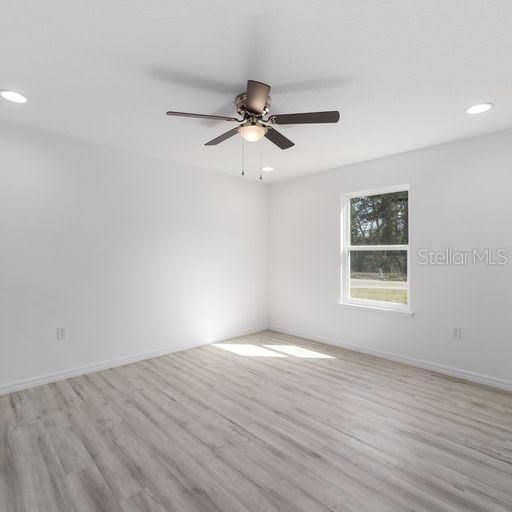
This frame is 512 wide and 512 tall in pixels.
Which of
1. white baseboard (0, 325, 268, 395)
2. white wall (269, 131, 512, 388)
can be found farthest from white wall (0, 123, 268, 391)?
white wall (269, 131, 512, 388)

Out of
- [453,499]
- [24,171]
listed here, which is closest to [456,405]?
[453,499]

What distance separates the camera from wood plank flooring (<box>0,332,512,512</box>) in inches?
66.7

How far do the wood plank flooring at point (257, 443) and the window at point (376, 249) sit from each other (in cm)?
105

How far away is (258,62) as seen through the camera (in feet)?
6.37

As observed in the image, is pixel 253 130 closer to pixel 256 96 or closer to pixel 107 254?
pixel 256 96

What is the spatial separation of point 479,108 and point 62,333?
445cm

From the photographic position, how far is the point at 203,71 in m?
2.05

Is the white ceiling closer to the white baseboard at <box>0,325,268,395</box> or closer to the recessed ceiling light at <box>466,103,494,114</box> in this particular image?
the recessed ceiling light at <box>466,103,494,114</box>

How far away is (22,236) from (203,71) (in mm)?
2389

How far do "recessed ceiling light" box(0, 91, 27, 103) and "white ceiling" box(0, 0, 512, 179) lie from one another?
6cm

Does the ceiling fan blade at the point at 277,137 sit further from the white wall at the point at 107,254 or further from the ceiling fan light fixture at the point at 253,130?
the white wall at the point at 107,254

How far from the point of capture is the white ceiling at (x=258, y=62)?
61.7 inches

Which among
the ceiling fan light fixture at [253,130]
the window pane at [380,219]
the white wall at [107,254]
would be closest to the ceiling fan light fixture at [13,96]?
the white wall at [107,254]

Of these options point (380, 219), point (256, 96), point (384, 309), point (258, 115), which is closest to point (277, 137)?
point (258, 115)
